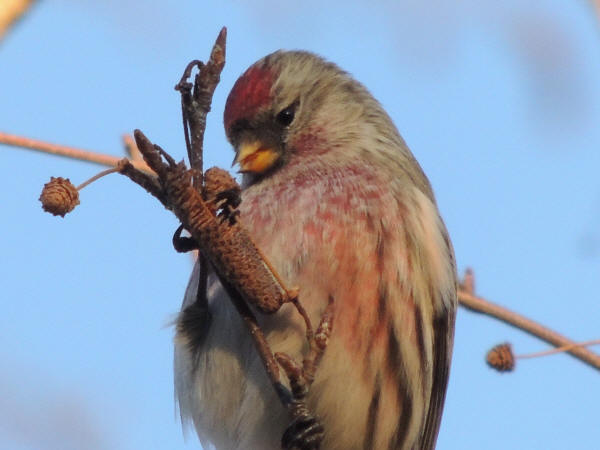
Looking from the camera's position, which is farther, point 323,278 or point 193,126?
point 323,278

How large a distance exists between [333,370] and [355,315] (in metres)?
0.15

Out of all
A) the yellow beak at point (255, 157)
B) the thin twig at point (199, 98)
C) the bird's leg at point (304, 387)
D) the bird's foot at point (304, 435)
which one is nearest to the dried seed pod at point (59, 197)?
the thin twig at point (199, 98)

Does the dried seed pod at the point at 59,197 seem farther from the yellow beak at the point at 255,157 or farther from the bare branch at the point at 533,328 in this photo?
the bare branch at the point at 533,328

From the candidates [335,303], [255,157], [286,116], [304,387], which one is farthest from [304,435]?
[286,116]

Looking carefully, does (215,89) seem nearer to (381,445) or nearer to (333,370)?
(333,370)

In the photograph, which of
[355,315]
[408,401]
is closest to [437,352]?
[408,401]

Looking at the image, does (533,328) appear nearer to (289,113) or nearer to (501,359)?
(501,359)

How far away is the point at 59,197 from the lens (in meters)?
1.60

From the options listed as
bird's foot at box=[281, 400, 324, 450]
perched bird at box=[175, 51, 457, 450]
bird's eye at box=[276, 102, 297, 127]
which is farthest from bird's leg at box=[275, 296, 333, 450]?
bird's eye at box=[276, 102, 297, 127]

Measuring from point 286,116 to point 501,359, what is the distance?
97 centimetres

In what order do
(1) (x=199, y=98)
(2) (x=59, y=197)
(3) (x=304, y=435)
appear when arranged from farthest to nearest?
(3) (x=304, y=435)
(1) (x=199, y=98)
(2) (x=59, y=197)

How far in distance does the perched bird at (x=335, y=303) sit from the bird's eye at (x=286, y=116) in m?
0.03

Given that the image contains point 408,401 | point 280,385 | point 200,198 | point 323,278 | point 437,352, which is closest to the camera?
point 200,198

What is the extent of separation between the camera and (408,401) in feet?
8.48
